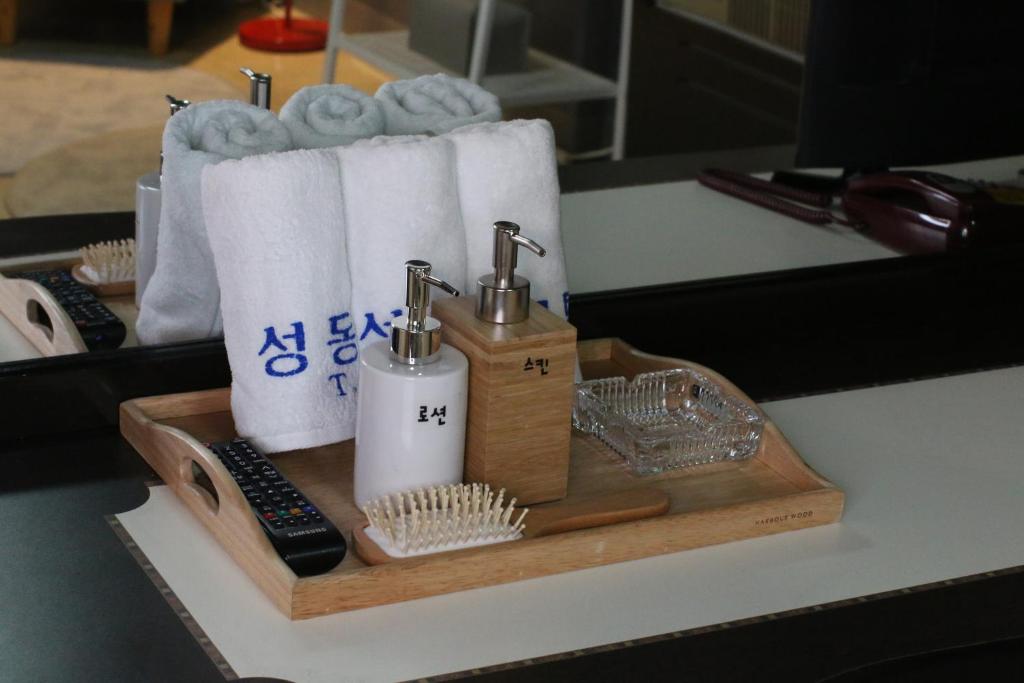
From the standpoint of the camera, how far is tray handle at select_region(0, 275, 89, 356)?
0.99 meters

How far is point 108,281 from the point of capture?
105 cm

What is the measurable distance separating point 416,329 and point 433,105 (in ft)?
0.89

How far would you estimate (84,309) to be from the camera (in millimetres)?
1021

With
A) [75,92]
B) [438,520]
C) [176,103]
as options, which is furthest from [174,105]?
[438,520]

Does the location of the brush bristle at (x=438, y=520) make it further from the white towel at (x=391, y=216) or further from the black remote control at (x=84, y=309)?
the black remote control at (x=84, y=309)

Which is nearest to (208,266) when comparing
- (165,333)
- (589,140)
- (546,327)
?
(165,333)

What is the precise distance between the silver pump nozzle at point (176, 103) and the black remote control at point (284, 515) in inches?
10.5

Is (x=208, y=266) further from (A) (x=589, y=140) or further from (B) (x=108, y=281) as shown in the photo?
(A) (x=589, y=140)

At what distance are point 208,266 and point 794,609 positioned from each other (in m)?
0.46

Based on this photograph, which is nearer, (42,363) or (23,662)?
(23,662)

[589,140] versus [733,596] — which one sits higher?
[589,140]

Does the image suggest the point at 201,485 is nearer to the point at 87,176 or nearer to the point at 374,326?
the point at 374,326

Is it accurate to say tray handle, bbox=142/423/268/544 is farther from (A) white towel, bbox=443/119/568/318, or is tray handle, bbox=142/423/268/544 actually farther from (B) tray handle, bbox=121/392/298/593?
(A) white towel, bbox=443/119/568/318

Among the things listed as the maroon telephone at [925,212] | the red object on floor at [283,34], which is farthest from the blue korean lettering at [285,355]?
the maroon telephone at [925,212]
